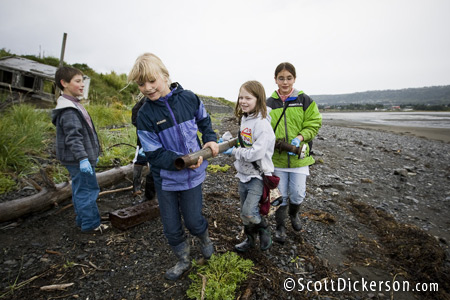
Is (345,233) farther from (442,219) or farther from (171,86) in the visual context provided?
(171,86)

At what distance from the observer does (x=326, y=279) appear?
306 centimetres

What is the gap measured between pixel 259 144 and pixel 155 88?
4.32ft

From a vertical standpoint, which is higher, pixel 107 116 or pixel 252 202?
pixel 107 116

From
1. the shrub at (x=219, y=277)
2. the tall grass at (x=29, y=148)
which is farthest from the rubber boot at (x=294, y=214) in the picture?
the tall grass at (x=29, y=148)

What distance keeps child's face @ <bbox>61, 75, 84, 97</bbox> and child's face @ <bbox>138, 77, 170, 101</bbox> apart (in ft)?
5.19

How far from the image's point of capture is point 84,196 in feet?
11.8

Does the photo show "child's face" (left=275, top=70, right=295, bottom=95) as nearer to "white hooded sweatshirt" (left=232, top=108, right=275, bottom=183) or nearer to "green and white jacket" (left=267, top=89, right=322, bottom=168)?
"green and white jacket" (left=267, top=89, right=322, bottom=168)

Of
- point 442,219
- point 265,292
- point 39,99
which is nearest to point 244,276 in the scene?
point 265,292

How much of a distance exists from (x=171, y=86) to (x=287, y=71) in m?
1.69

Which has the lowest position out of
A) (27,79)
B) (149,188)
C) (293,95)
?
(149,188)

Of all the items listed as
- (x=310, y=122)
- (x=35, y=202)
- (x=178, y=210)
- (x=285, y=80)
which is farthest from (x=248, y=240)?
(x=35, y=202)

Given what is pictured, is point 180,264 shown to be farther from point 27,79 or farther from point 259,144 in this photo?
point 27,79

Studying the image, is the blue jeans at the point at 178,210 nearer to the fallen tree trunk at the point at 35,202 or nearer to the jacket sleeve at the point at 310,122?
the jacket sleeve at the point at 310,122

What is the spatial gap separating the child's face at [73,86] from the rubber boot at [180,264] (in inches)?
103
